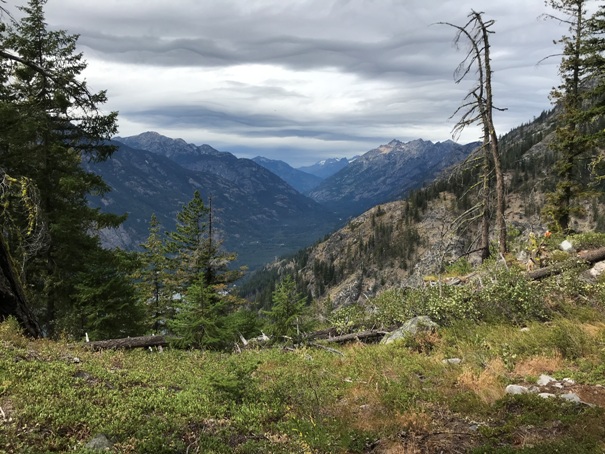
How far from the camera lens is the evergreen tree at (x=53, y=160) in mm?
16938

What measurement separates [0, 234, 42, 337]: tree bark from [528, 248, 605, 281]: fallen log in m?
17.2

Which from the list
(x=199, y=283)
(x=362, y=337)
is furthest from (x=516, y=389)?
(x=199, y=283)

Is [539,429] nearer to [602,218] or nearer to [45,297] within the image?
[45,297]

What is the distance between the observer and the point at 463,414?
22.6 feet

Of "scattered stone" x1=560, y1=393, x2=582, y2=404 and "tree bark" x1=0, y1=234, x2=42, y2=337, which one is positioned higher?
"tree bark" x1=0, y1=234, x2=42, y2=337

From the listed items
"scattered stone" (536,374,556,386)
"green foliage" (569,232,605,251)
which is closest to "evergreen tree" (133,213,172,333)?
"green foliage" (569,232,605,251)

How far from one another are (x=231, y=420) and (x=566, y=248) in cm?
1663

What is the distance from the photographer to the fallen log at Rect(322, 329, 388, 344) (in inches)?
548

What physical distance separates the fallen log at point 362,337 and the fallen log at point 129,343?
6.43 m

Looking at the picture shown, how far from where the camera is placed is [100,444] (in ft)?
17.1

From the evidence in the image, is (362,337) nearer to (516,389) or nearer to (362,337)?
(362,337)

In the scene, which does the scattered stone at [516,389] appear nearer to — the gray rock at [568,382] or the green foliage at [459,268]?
the gray rock at [568,382]

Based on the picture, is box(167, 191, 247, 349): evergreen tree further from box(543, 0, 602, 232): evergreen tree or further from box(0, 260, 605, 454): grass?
box(543, 0, 602, 232): evergreen tree

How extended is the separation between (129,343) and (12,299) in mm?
4052
